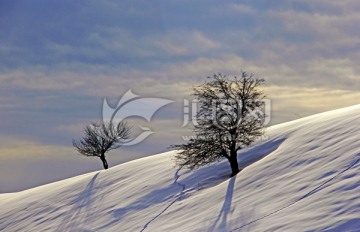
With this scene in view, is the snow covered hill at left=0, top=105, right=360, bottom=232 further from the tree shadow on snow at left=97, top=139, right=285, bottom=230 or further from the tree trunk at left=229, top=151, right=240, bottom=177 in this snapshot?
the tree trunk at left=229, top=151, right=240, bottom=177

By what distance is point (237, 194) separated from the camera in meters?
24.3

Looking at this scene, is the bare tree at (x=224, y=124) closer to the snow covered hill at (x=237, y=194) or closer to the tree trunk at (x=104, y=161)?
the snow covered hill at (x=237, y=194)

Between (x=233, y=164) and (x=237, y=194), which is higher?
(x=233, y=164)

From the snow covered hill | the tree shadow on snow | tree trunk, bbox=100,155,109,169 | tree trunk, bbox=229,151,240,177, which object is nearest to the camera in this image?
the snow covered hill

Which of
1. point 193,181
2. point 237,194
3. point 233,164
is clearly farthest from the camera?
point 193,181

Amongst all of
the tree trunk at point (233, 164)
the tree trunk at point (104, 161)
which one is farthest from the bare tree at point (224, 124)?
the tree trunk at point (104, 161)

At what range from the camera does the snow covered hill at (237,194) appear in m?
19.3

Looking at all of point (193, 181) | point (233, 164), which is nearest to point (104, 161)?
point (193, 181)

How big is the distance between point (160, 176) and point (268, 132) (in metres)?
6.73

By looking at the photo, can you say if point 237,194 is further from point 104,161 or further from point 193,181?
point 104,161

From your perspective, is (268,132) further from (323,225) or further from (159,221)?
(323,225)

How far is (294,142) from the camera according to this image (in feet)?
91.7

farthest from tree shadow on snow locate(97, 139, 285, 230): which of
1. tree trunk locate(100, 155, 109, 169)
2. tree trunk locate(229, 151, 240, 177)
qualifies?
tree trunk locate(100, 155, 109, 169)

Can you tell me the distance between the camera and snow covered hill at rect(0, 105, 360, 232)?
1933 centimetres
